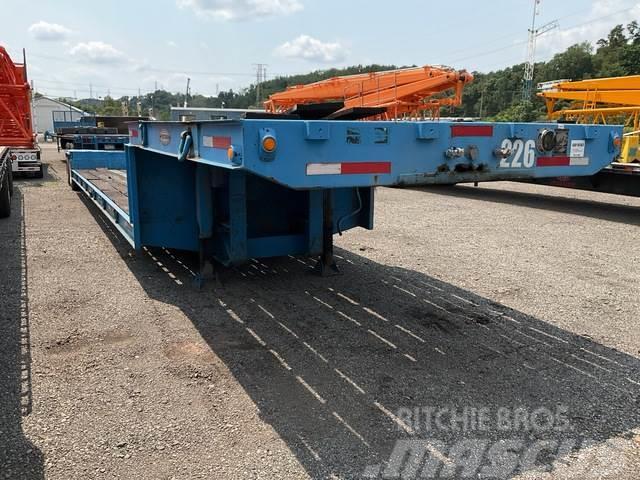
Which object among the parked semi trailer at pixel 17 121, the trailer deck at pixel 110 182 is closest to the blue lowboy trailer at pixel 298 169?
the trailer deck at pixel 110 182

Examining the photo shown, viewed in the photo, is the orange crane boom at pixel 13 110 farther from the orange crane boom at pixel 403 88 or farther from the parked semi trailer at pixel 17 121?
the orange crane boom at pixel 403 88

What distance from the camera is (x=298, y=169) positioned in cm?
277

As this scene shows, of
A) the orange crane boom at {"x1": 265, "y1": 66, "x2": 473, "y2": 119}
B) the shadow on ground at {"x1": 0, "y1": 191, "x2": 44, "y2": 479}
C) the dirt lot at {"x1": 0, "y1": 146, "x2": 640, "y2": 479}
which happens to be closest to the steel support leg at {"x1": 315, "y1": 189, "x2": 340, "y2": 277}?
the dirt lot at {"x1": 0, "y1": 146, "x2": 640, "y2": 479}

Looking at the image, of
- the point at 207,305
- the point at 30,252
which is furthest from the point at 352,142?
the point at 30,252

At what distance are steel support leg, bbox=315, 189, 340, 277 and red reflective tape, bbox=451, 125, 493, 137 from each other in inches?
77.5

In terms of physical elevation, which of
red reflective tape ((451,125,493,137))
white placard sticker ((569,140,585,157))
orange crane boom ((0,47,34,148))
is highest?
orange crane boom ((0,47,34,148))

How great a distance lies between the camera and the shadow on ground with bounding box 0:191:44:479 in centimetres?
244

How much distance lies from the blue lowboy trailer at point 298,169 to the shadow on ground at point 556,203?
393 cm

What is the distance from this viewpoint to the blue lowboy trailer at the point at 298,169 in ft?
9.11

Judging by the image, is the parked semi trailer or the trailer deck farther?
the parked semi trailer

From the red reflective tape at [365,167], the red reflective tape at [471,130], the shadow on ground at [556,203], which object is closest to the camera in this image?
the red reflective tape at [365,167]

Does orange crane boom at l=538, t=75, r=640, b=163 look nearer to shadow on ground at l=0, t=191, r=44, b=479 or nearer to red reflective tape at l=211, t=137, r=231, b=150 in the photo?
red reflective tape at l=211, t=137, r=231, b=150

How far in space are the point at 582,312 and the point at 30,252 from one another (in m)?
5.85

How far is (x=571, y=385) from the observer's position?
3246mm
